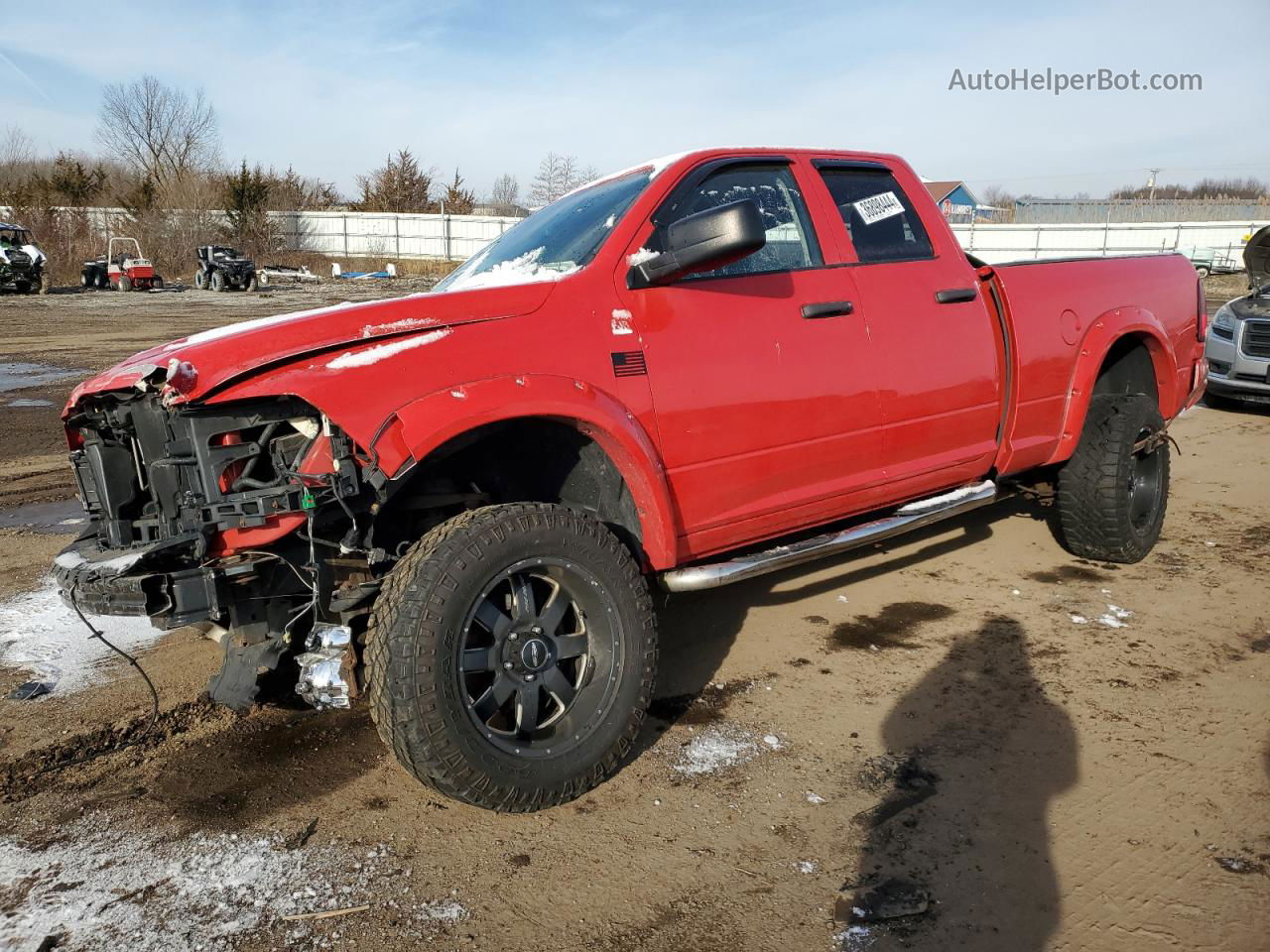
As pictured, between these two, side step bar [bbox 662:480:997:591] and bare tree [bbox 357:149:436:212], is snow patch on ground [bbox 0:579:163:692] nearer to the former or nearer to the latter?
side step bar [bbox 662:480:997:591]

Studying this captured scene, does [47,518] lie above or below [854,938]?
below

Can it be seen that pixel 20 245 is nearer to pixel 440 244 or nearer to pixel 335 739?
pixel 440 244

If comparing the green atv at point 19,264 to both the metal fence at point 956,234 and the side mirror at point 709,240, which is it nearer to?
the metal fence at point 956,234

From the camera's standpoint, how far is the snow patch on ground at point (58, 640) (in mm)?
3775

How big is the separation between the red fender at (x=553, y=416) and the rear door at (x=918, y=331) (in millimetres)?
1182

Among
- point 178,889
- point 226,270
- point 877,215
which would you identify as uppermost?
point 877,215

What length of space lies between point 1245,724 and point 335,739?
3.25 m

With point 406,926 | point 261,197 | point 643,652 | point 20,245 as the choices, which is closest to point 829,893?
point 643,652

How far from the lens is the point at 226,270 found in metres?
30.8

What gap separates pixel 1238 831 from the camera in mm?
2668

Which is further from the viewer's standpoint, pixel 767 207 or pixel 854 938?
pixel 767 207

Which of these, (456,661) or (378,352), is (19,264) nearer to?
(378,352)

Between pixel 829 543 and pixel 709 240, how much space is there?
1343 millimetres

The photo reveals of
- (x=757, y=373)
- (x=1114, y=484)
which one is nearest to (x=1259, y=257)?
(x=1114, y=484)
